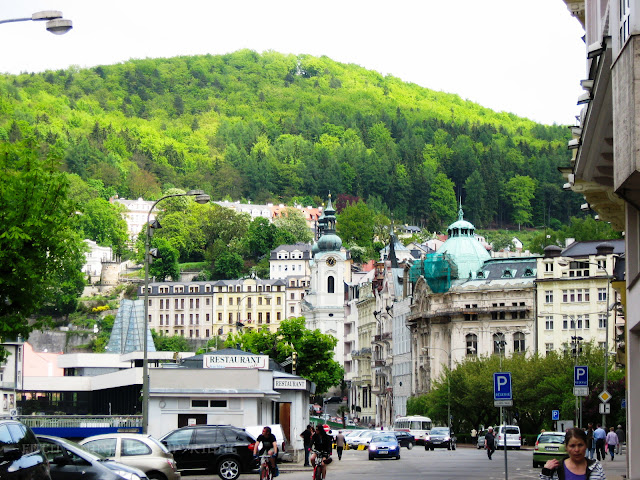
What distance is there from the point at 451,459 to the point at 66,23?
39.5m

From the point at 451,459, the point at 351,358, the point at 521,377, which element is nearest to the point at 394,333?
the point at 351,358

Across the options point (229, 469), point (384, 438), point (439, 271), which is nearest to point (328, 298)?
point (439, 271)

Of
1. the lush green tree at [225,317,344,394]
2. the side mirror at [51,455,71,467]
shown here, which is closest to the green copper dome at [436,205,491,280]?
the lush green tree at [225,317,344,394]

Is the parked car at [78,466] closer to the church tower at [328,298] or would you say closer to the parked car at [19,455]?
the parked car at [19,455]

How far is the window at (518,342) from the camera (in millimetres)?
116125

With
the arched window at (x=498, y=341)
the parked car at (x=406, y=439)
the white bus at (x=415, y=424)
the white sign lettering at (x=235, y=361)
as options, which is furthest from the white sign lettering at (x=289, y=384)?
the arched window at (x=498, y=341)

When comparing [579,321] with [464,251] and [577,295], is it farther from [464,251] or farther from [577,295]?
[464,251]

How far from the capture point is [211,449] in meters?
40.7

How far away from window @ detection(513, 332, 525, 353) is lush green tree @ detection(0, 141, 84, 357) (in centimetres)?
8598

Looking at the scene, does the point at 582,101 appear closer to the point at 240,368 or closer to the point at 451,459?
the point at 240,368

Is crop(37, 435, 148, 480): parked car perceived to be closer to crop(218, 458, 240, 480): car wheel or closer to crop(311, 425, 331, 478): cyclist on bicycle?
crop(311, 425, 331, 478): cyclist on bicycle

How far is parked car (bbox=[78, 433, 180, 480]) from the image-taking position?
31984 millimetres

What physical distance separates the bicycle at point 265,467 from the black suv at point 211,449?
3.67m

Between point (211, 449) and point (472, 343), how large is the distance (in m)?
81.5
